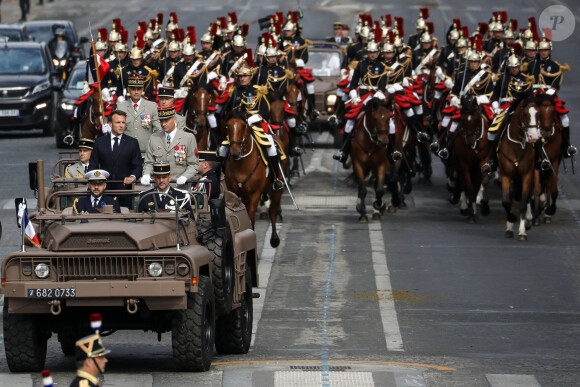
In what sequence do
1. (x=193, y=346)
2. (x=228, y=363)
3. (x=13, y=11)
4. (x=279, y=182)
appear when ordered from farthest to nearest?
(x=13, y=11) → (x=279, y=182) → (x=228, y=363) → (x=193, y=346)

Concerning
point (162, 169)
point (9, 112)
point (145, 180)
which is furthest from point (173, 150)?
point (9, 112)

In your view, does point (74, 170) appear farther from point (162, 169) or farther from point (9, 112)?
point (9, 112)

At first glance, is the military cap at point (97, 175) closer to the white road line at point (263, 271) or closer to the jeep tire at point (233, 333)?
the jeep tire at point (233, 333)

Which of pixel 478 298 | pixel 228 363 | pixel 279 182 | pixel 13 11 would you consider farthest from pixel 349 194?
pixel 13 11

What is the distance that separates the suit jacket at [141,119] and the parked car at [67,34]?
28.3 metres

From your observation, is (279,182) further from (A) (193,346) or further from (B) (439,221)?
(A) (193,346)

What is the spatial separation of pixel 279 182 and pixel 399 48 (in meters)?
10.3

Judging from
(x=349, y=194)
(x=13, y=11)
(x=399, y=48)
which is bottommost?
(x=13, y=11)

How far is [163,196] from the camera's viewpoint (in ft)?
48.9

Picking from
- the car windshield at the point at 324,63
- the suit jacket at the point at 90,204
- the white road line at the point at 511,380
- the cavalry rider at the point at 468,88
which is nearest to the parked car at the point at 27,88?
the car windshield at the point at 324,63

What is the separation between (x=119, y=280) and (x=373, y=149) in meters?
14.0

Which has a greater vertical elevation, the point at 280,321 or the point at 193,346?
the point at 193,346

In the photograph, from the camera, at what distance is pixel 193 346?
1385cm

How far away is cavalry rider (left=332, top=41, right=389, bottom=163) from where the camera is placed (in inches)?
1081
